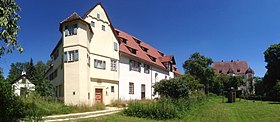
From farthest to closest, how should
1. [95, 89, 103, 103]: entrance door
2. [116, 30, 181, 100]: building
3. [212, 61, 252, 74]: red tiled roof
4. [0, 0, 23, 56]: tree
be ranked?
[212, 61, 252, 74]: red tiled roof, [116, 30, 181, 100]: building, [95, 89, 103, 103]: entrance door, [0, 0, 23, 56]: tree

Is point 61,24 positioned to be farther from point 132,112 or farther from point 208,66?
point 208,66

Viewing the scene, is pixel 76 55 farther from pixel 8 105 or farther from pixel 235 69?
pixel 235 69

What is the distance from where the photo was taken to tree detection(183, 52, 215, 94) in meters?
54.7

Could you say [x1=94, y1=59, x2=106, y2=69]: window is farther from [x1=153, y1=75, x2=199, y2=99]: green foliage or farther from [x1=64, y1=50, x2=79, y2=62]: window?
[x1=153, y1=75, x2=199, y2=99]: green foliage

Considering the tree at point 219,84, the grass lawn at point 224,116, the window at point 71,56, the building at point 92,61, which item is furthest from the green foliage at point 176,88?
the tree at point 219,84

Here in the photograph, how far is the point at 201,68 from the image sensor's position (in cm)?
5441

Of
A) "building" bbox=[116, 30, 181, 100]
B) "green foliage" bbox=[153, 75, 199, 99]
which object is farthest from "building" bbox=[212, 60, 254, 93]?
"green foliage" bbox=[153, 75, 199, 99]

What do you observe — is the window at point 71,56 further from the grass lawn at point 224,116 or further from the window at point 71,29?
the grass lawn at point 224,116

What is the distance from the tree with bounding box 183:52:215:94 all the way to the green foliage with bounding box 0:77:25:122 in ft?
147

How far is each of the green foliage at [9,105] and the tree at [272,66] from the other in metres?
48.3

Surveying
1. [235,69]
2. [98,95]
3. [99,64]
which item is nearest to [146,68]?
[99,64]

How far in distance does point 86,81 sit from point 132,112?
7.21 metres

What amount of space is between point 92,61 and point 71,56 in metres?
2.91

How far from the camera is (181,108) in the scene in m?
19.5
